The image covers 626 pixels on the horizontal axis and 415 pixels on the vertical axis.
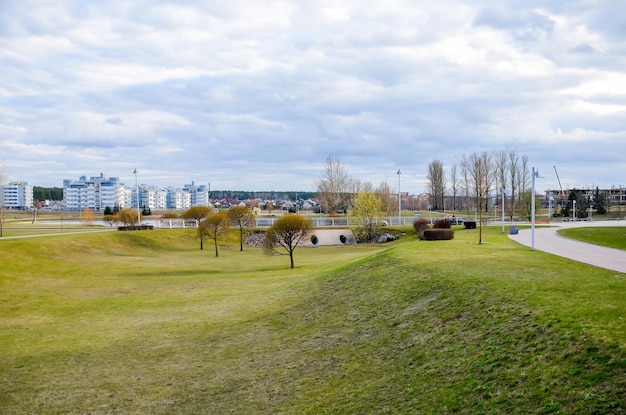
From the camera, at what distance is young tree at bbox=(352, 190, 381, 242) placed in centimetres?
6744

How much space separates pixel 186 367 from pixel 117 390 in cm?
217

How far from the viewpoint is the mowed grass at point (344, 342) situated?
9.93 metres

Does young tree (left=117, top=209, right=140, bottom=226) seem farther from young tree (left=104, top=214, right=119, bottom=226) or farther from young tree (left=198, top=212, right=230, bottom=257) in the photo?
young tree (left=198, top=212, right=230, bottom=257)

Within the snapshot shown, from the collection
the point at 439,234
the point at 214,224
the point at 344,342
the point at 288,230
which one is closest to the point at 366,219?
the point at 214,224

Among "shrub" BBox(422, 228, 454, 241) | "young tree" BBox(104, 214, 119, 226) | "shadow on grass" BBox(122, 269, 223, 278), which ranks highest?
"young tree" BBox(104, 214, 119, 226)

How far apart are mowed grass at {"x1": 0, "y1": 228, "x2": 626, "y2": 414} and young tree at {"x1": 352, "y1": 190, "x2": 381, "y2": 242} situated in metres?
38.5

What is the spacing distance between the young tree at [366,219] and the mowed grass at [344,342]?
126 feet

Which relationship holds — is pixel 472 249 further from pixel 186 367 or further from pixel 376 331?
pixel 186 367

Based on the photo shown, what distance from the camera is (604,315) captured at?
11172mm

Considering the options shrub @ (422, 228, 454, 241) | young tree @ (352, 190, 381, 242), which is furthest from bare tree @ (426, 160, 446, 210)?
shrub @ (422, 228, 454, 241)

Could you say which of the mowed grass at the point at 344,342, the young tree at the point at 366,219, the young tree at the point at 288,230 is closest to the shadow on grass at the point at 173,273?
the young tree at the point at 288,230

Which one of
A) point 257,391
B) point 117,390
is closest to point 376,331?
point 257,391

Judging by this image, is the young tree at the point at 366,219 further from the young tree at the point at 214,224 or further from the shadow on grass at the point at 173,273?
the shadow on grass at the point at 173,273

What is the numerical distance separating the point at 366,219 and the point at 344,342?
5228 centimetres
